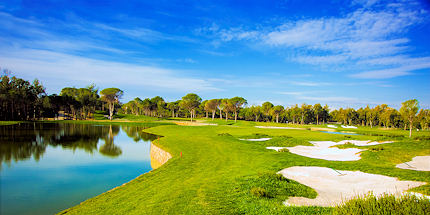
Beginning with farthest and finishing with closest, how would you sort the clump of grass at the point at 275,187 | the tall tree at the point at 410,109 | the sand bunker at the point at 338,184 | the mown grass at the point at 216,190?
the tall tree at the point at 410,109
the clump of grass at the point at 275,187
the sand bunker at the point at 338,184
the mown grass at the point at 216,190

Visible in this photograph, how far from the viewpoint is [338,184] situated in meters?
12.1

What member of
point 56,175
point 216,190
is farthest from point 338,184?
point 56,175

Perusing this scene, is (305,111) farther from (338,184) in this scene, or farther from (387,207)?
(387,207)

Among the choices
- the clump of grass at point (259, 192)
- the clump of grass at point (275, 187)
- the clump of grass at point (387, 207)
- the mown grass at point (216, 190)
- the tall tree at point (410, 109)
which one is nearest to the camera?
the clump of grass at point (387, 207)

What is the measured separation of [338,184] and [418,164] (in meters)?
9.59

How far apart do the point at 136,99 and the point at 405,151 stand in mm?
158076

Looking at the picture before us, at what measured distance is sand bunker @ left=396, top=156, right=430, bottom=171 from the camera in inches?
612

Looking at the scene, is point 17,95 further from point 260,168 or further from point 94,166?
point 260,168

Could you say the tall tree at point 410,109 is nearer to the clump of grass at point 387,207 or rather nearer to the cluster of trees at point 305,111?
the cluster of trees at point 305,111

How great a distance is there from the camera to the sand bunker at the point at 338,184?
9.38 metres

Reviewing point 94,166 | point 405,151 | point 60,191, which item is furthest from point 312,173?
point 94,166

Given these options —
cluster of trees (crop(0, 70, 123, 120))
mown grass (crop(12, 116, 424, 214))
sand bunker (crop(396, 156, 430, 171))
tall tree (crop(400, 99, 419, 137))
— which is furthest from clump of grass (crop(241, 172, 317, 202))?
cluster of trees (crop(0, 70, 123, 120))

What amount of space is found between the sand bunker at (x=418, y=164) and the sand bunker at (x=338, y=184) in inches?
194

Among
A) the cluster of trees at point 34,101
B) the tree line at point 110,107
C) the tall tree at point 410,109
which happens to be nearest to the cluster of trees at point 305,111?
the tree line at point 110,107
